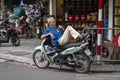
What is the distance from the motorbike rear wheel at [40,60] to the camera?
12051 mm

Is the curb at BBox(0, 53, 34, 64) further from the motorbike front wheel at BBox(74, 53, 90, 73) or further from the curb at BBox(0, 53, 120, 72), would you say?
the motorbike front wheel at BBox(74, 53, 90, 73)

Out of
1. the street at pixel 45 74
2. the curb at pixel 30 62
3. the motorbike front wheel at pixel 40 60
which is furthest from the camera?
the motorbike front wheel at pixel 40 60

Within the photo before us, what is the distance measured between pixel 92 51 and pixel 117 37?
86cm

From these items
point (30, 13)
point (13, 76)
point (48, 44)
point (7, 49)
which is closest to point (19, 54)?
point (7, 49)

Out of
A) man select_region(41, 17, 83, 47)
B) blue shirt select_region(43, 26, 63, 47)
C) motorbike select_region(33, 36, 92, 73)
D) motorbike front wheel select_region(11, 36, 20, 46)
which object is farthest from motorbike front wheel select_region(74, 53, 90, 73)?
motorbike front wheel select_region(11, 36, 20, 46)

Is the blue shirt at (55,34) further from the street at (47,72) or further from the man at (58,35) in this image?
the street at (47,72)

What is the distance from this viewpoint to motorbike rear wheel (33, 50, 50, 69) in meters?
12.1

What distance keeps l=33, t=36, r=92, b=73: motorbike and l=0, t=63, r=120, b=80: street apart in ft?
0.74

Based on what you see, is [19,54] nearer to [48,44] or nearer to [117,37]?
[48,44]

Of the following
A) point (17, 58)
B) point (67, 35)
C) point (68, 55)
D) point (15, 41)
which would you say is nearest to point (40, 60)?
point (68, 55)

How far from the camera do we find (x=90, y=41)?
12.0m

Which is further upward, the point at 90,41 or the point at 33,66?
the point at 90,41

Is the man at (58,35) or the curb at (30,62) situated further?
the curb at (30,62)

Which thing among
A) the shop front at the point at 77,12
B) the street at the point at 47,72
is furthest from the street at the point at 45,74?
the shop front at the point at 77,12
